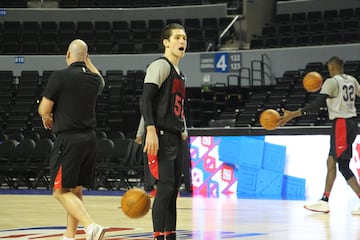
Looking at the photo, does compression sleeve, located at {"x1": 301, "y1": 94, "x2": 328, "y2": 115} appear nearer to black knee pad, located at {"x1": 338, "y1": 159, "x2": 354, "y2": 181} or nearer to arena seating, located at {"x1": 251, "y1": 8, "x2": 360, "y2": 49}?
black knee pad, located at {"x1": 338, "y1": 159, "x2": 354, "y2": 181}

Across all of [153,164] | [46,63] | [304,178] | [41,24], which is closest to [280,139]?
[304,178]

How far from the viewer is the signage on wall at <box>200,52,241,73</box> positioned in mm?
23438


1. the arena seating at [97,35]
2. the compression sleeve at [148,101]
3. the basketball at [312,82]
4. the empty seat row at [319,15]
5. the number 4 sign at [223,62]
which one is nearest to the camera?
the compression sleeve at [148,101]

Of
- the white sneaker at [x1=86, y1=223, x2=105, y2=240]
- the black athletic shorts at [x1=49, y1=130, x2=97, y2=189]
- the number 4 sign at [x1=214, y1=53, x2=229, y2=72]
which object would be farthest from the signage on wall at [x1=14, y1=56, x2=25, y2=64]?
the white sneaker at [x1=86, y1=223, x2=105, y2=240]

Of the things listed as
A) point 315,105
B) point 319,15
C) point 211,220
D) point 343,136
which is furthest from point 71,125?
point 319,15

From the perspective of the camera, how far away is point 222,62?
23.5m

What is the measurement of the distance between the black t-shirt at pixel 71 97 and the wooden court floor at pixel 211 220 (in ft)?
4.15

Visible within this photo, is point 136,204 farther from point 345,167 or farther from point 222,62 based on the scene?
point 222,62

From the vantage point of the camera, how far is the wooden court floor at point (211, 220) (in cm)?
736

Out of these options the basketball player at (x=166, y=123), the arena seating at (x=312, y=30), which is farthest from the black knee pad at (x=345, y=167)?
the arena seating at (x=312, y=30)

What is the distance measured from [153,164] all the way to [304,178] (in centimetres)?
732

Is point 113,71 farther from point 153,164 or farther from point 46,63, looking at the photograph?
point 153,164

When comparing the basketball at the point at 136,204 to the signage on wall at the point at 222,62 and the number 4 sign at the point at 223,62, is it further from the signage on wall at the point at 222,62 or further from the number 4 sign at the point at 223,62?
the number 4 sign at the point at 223,62

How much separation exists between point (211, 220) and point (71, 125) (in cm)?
315
